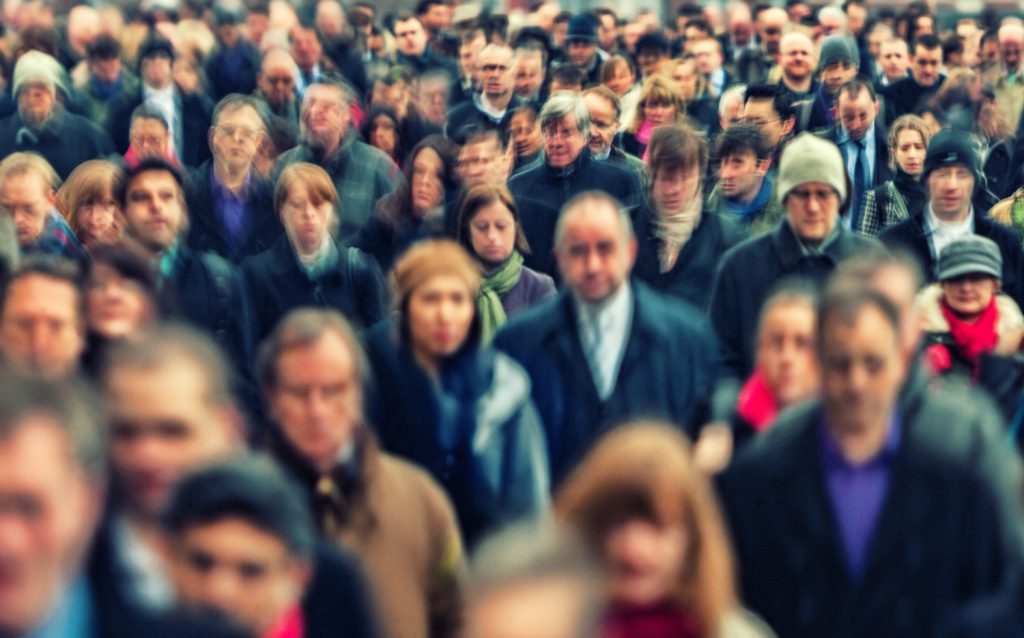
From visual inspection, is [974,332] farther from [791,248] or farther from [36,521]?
[36,521]

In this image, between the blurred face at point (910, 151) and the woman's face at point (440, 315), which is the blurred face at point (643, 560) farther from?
the blurred face at point (910, 151)

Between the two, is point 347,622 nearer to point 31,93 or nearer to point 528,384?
point 528,384

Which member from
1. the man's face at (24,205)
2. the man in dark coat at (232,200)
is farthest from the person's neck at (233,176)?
the man's face at (24,205)

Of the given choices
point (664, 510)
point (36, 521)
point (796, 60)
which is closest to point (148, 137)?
point (796, 60)

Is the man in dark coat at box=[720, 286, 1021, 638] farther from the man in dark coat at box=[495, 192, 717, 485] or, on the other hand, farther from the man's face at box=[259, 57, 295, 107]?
the man's face at box=[259, 57, 295, 107]

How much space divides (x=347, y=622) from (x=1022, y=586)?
1.38 m

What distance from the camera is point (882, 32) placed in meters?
19.1

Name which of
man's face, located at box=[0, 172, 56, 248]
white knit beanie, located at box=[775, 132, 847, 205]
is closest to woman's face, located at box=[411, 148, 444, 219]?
man's face, located at box=[0, 172, 56, 248]

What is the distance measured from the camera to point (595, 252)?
7.08 meters

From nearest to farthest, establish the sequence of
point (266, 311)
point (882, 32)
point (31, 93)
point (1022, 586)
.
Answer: point (1022, 586)
point (266, 311)
point (31, 93)
point (882, 32)

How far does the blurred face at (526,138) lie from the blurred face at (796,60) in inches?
111

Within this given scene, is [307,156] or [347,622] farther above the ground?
[307,156]

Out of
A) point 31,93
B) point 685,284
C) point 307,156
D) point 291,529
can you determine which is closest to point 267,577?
point 291,529

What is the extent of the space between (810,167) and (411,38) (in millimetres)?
10185
